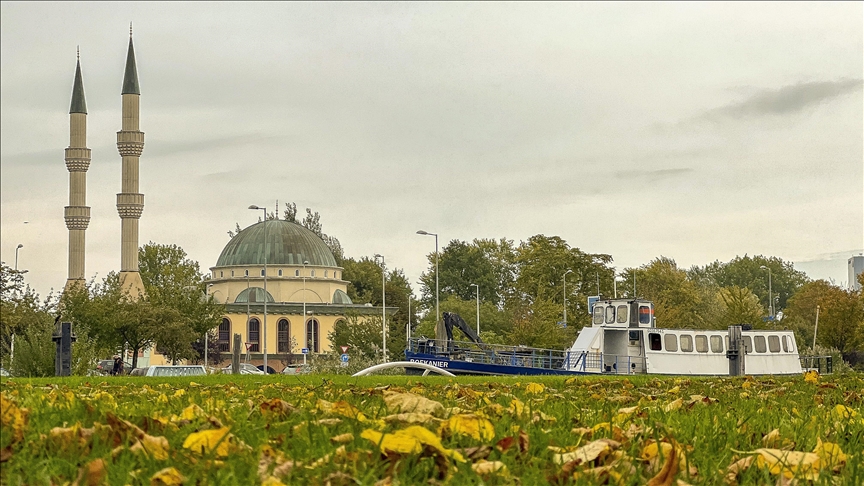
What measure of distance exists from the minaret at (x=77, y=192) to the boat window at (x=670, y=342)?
55.3 metres

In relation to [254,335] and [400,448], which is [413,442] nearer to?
[400,448]

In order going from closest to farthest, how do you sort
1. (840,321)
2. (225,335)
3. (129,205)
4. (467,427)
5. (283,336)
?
1. (467,427)
2. (840,321)
3. (129,205)
4. (225,335)
5. (283,336)

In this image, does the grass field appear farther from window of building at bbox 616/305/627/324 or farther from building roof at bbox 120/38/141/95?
building roof at bbox 120/38/141/95

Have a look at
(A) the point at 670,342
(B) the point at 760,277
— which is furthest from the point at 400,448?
(B) the point at 760,277

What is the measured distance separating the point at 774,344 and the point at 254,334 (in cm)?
6255

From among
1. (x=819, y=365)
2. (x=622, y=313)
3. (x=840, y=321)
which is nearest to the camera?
(x=622, y=313)

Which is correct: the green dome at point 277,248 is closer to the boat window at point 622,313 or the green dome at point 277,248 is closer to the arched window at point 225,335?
the arched window at point 225,335

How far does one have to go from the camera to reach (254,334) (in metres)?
91.8

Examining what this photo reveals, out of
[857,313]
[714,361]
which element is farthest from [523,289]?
[714,361]

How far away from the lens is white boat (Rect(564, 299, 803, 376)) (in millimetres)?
34031

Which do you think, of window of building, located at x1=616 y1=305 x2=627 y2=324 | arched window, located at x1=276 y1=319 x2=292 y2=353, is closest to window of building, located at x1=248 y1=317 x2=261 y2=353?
arched window, located at x1=276 y1=319 x2=292 y2=353

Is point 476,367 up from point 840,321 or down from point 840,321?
down

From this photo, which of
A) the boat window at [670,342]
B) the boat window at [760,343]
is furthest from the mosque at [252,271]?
the boat window at [760,343]

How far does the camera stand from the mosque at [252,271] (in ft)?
259
